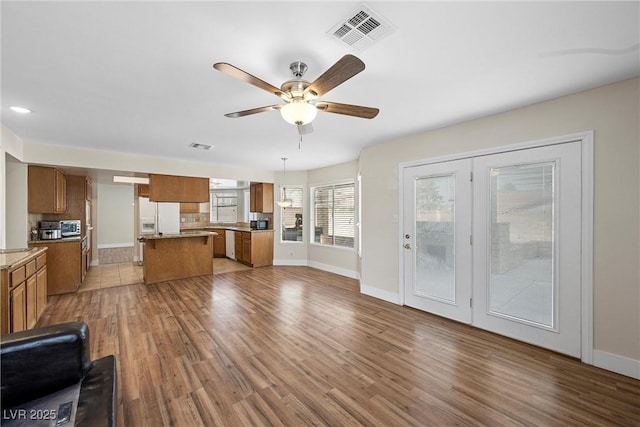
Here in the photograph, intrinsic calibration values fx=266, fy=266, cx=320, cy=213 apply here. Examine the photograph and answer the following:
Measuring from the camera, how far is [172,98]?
255 centimetres

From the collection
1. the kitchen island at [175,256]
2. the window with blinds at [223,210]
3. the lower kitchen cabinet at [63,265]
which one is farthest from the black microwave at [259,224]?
the lower kitchen cabinet at [63,265]

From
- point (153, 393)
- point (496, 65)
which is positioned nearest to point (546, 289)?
point (496, 65)

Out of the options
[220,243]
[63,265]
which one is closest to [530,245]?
[63,265]

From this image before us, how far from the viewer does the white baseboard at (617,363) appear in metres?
2.22

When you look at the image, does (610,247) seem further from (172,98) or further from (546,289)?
(172,98)

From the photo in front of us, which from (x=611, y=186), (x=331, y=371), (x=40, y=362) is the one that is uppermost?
(x=611, y=186)

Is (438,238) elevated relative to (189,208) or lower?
lower

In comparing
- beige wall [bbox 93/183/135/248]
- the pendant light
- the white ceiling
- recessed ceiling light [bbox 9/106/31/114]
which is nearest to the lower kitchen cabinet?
the white ceiling

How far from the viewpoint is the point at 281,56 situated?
1.87 metres

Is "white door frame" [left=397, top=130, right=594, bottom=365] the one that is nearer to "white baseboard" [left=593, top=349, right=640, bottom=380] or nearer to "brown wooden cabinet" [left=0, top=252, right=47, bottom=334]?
"white baseboard" [left=593, top=349, right=640, bottom=380]

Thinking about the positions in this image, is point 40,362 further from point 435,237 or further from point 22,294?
point 435,237

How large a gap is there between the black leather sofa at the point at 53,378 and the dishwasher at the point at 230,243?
6.16 meters

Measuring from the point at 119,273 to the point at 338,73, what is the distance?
6815mm

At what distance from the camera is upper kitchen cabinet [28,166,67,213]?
434cm
